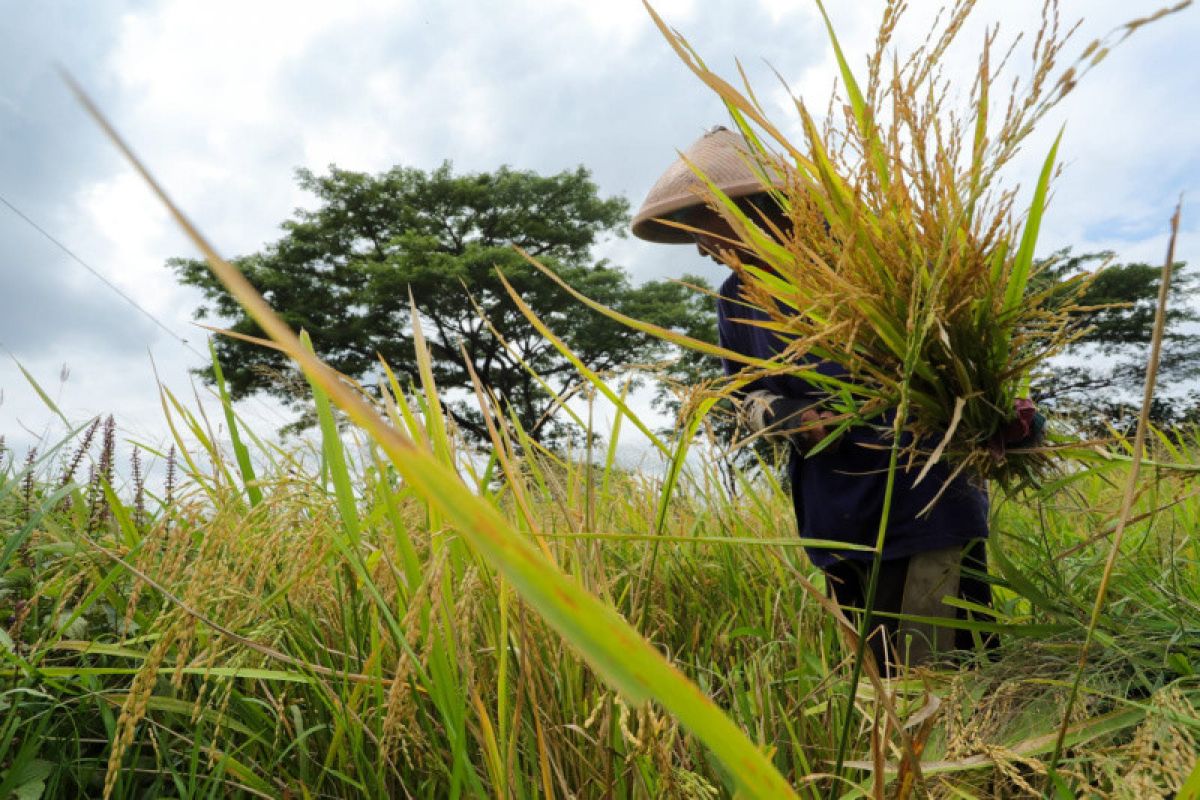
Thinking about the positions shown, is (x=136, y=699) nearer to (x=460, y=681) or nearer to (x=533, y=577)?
(x=460, y=681)

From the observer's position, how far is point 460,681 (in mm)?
978

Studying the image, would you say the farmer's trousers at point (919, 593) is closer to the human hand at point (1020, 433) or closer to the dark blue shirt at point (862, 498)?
the dark blue shirt at point (862, 498)

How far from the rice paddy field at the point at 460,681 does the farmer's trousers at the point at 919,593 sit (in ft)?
0.48

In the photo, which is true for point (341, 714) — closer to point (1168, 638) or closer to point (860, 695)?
point (860, 695)

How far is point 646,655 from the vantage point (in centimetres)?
23

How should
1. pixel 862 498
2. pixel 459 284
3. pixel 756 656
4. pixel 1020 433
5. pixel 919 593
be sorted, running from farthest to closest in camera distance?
pixel 459 284 → pixel 862 498 → pixel 919 593 → pixel 756 656 → pixel 1020 433

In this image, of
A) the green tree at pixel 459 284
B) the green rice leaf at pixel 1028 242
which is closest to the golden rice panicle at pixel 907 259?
the green rice leaf at pixel 1028 242

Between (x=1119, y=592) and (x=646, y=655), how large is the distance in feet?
4.32

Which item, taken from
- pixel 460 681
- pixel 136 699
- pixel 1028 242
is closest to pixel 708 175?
pixel 1028 242

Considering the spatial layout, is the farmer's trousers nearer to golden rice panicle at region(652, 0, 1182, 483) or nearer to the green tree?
golden rice panicle at region(652, 0, 1182, 483)

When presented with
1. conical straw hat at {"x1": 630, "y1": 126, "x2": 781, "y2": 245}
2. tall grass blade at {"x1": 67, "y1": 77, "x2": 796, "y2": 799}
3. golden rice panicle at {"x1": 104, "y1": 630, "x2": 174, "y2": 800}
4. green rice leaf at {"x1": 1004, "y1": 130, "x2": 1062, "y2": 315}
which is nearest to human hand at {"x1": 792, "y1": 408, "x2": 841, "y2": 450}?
green rice leaf at {"x1": 1004, "y1": 130, "x2": 1062, "y2": 315}

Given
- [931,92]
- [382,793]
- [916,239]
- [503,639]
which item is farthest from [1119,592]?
[382,793]

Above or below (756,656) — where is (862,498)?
above

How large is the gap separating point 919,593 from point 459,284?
19.9m
